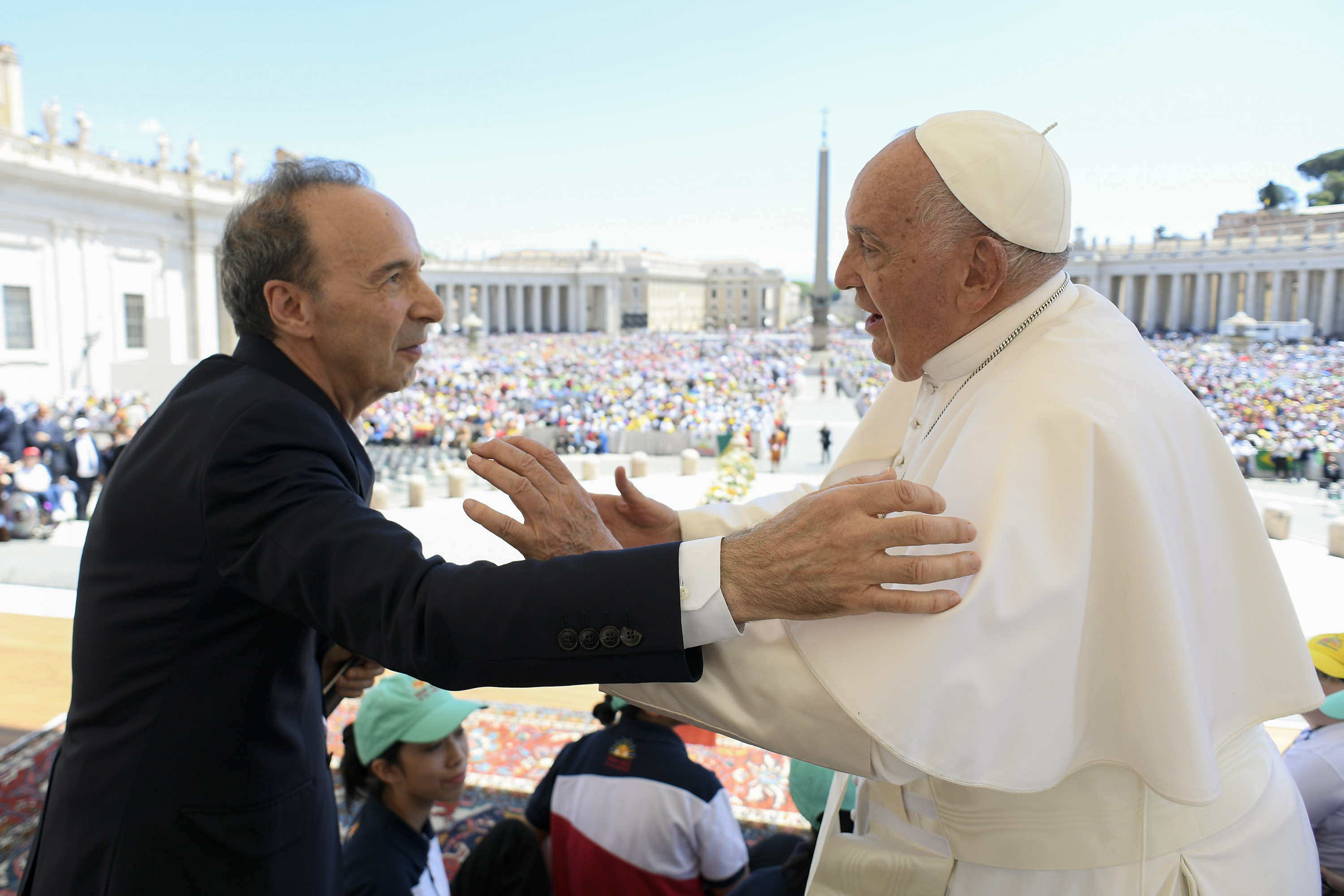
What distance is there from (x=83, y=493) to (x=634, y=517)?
12.4m

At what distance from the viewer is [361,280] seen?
1613 mm

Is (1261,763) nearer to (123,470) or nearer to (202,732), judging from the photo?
(202,732)

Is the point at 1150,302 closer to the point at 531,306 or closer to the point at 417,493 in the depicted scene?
the point at 531,306

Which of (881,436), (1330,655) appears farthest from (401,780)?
(1330,655)

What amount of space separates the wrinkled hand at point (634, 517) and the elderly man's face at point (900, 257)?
22.9 inches

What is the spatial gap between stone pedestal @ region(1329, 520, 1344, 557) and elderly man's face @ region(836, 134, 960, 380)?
992 centimetres

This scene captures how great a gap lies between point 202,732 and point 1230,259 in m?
61.0

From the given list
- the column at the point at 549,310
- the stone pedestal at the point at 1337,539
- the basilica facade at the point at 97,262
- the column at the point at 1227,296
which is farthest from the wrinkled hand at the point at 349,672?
the column at the point at 549,310

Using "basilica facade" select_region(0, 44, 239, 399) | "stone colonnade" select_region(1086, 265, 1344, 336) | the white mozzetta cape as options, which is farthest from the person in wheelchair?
"stone colonnade" select_region(1086, 265, 1344, 336)

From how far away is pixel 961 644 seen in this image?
41.0 inches

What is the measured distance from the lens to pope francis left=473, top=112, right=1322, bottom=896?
107 cm

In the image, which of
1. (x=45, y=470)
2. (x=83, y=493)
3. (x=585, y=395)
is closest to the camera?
(x=45, y=470)

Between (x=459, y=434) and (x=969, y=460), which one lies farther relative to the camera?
(x=459, y=434)

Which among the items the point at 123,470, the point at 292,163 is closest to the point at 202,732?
the point at 123,470
